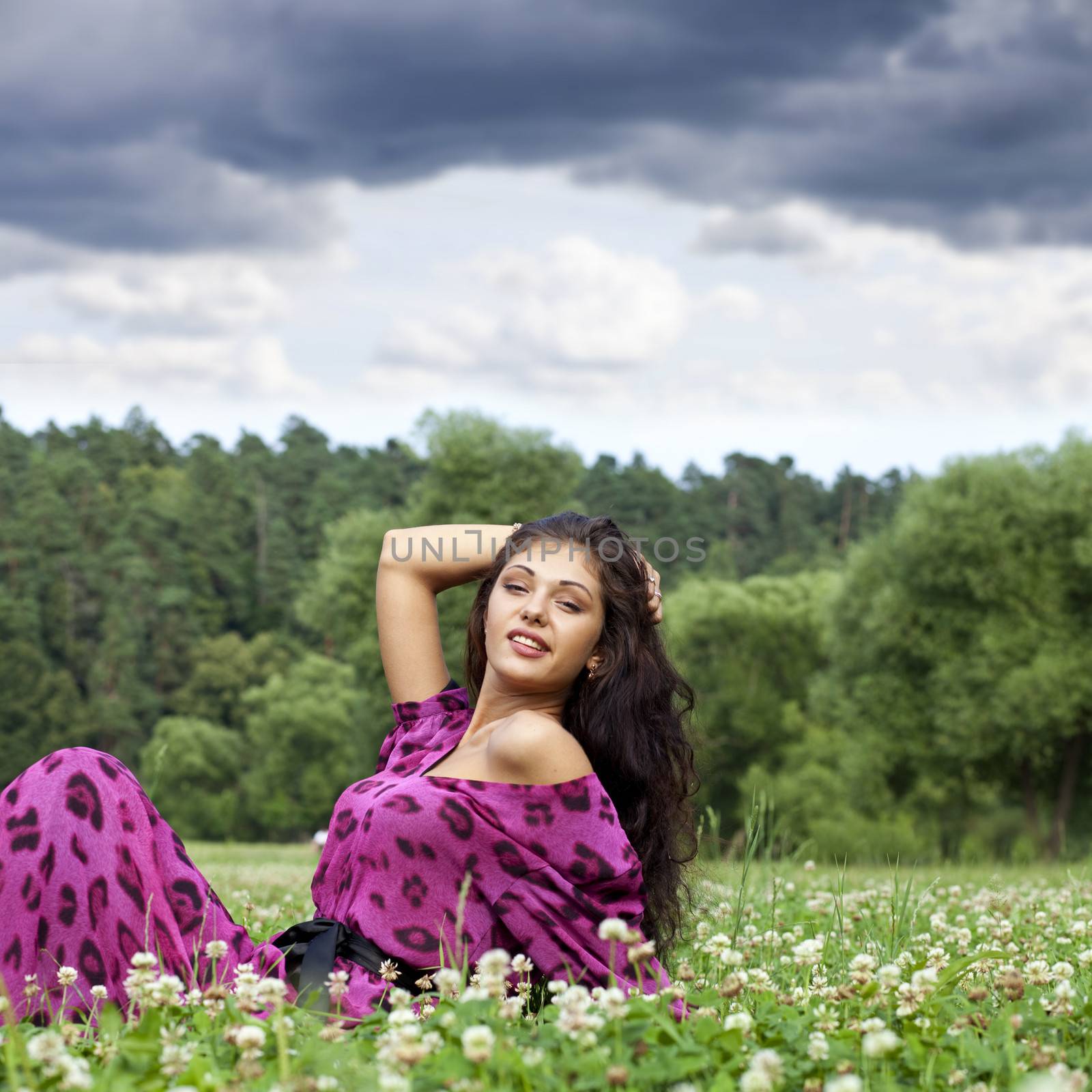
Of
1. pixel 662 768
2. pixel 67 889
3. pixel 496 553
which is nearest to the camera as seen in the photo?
pixel 67 889

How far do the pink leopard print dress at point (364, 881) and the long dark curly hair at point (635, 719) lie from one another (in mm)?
325

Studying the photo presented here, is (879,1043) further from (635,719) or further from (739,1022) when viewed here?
(635,719)

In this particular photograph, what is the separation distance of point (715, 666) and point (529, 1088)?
54.6 metres

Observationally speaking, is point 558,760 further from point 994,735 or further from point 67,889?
point 994,735

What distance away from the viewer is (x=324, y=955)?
13.0 feet

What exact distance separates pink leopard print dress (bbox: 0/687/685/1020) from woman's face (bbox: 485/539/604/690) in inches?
19.9

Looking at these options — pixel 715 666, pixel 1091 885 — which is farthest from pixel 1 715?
pixel 1091 885

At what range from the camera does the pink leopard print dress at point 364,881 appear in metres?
3.79

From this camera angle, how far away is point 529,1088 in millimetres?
2596

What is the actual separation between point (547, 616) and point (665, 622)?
19867mm

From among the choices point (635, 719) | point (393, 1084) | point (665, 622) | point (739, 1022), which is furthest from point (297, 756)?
point (393, 1084)

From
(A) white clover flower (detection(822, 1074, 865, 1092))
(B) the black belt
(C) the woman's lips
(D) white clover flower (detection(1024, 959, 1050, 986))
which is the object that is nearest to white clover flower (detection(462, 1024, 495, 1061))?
(A) white clover flower (detection(822, 1074, 865, 1092))

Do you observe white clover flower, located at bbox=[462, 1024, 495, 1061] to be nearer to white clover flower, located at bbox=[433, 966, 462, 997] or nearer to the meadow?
the meadow

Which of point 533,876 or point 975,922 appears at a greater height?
point 533,876
